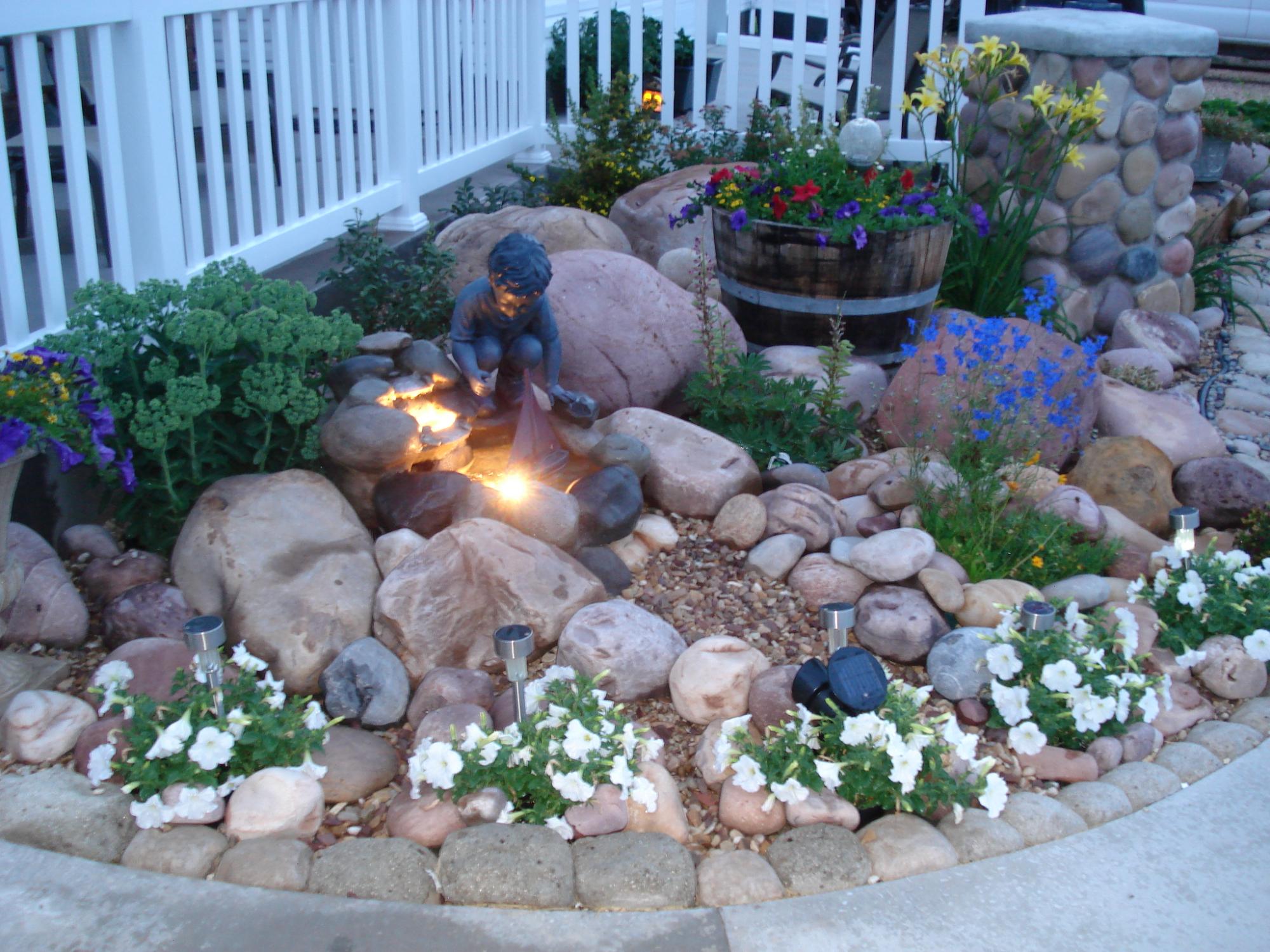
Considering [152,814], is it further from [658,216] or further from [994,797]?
[658,216]

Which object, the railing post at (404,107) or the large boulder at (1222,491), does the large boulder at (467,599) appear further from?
the railing post at (404,107)

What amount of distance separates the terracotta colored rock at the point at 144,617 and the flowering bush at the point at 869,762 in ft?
4.65

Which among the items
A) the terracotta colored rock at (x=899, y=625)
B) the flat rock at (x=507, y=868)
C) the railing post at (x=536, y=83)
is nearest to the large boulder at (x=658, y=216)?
the railing post at (x=536, y=83)

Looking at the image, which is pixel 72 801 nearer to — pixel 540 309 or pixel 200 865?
pixel 200 865

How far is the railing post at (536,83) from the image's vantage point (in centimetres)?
682

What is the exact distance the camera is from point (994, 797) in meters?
2.50

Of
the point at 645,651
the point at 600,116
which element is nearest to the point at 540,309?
the point at 645,651

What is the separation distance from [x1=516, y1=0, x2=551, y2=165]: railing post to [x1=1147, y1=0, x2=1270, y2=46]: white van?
9350mm

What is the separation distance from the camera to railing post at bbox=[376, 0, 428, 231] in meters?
5.17

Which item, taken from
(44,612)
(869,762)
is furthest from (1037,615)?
(44,612)

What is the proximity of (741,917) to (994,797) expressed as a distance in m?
0.64

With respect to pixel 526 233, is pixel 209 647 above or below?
below

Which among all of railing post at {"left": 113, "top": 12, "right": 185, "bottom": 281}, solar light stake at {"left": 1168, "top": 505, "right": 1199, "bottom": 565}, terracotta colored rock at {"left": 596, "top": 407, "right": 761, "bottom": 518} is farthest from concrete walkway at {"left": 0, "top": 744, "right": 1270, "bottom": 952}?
railing post at {"left": 113, "top": 12, "right": 185, "bottom": 281}

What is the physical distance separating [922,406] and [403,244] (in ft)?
7.90
